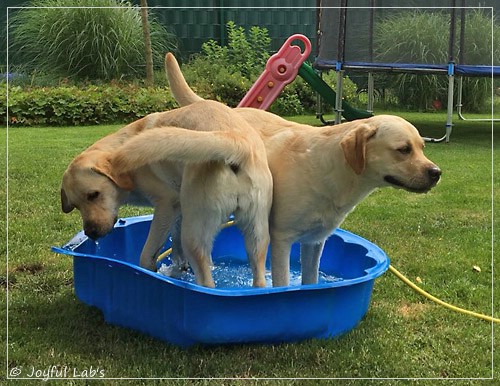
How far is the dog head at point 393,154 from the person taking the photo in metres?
2.85

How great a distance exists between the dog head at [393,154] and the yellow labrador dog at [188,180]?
42cm

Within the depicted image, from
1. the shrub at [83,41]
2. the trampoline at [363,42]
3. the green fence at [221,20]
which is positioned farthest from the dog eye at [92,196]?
the green fence at [221,20]

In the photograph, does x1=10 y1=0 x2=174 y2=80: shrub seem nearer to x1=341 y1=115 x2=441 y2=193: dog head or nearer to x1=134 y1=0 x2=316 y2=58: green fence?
x1=134 y1=0 x2=316 y2=58: green fence

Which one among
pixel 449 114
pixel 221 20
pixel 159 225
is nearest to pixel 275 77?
pixel 449 114

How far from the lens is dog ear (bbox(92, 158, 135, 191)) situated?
311cm

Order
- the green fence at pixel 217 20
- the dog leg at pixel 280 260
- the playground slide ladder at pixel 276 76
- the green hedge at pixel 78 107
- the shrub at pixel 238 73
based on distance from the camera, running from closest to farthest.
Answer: the dog leg at pixel 280 260, the playground slide ladder at pixel 276 76, the green hedge at pixel 78 107, the shrub at pixel 238 73, the green fence at pixel 217 20

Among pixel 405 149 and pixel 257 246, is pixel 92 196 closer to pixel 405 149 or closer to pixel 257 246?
pixel 257 246

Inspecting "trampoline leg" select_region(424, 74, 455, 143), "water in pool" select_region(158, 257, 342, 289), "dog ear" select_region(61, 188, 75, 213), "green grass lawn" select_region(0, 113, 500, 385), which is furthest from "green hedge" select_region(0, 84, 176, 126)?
"dog ear" select_region(61, 188, 75, 213)

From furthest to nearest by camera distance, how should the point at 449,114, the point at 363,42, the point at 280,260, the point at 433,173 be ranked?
the point at 363,42 < the point at 449,114 < the point at 280,260 < the point at 433,173

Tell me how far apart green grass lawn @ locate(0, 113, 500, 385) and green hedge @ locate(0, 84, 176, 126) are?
389cm

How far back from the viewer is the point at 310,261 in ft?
11.3

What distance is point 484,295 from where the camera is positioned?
11.9ft

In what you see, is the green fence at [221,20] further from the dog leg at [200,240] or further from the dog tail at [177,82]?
the dog leg at [200,240]

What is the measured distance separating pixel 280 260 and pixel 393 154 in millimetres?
724
